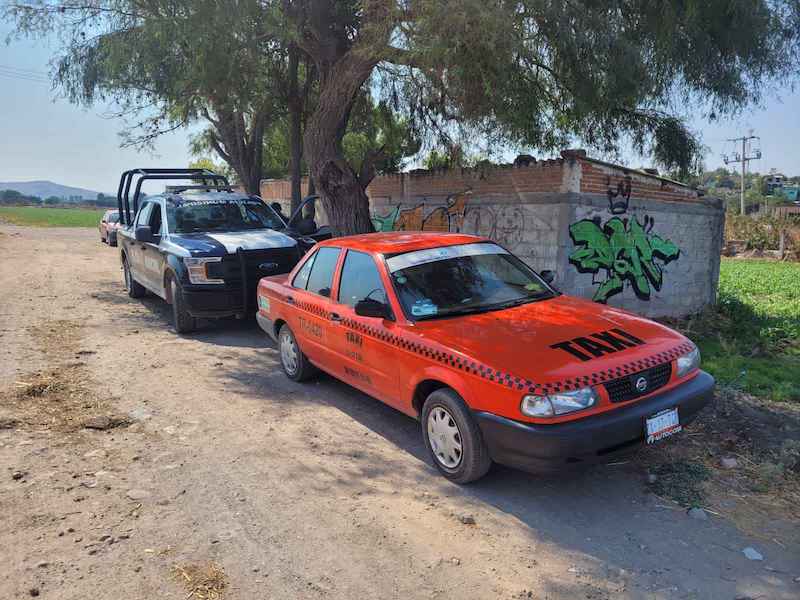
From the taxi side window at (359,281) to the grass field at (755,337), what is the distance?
3949 millimetres

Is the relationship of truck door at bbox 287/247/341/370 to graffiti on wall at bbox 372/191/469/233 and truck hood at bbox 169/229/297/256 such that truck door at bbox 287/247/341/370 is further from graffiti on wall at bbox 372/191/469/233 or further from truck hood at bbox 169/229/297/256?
graffiti on wall at bbox 372/191/469/233

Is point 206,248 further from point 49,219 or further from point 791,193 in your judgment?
point 791,193

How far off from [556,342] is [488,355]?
502 mm

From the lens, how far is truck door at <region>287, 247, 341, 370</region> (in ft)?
17.8

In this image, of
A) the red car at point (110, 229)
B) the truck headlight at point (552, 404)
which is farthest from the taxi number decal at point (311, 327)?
the red car at point (110, 229)

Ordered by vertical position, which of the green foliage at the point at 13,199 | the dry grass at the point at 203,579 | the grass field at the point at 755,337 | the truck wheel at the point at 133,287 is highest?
the green foliage at the point at 13,199

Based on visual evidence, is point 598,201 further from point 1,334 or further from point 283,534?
point 1,334

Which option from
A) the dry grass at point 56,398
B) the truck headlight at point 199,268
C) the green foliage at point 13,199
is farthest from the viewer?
the green foliage at point 13,199

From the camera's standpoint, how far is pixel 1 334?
803 centimetres

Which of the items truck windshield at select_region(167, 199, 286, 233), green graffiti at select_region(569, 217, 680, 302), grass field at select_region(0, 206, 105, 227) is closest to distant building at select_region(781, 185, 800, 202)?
green graffiti at select_region(569, 217, 680, 302)

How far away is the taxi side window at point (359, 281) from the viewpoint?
483 centimetres

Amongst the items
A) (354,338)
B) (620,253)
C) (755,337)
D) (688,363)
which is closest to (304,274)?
(354,338)

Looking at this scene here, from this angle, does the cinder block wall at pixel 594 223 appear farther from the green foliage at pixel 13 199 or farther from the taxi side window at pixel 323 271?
the green foliage at pixel 13 199

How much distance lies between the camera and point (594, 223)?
9.11 m
